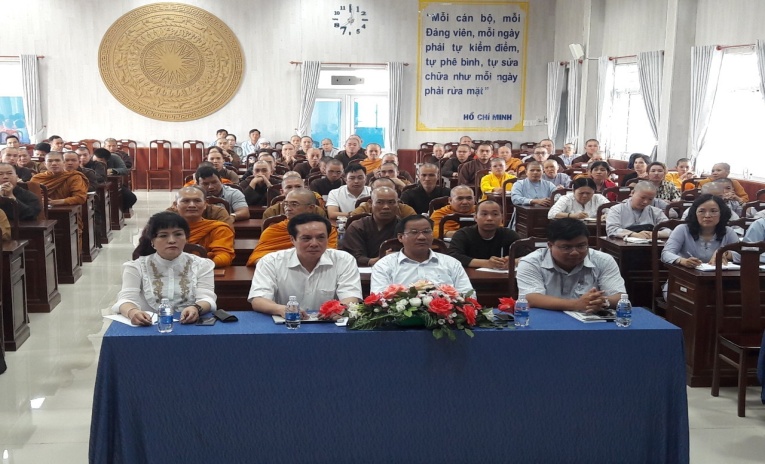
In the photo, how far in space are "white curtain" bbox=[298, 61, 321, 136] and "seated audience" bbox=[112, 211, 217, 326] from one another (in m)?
12.1

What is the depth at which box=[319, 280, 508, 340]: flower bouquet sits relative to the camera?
312cm

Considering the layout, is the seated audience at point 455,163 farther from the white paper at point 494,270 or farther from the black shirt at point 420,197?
the white paper at point 494,270

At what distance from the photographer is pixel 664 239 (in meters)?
6.18

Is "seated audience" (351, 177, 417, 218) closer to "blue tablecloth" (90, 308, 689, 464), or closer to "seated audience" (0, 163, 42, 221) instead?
"seated audience" (0, 163, 42, 221)

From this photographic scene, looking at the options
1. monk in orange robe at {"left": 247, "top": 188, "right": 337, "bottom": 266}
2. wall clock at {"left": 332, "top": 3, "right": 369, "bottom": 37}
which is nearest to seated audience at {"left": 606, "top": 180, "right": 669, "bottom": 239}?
monk in orange robe at {"left": 247, "top": 188, "right": 337, "bottom": 266}

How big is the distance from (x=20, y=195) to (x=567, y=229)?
4.51m

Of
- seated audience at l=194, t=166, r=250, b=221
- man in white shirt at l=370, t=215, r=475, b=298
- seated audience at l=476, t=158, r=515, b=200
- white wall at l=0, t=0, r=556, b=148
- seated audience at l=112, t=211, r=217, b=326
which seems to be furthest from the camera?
white wall at l=0, t=0, r=556, b=148

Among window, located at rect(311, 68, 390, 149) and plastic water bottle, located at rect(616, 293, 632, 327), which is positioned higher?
window, located at rect(311, 68, 390, 149)

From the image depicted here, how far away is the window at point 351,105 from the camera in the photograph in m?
16.1

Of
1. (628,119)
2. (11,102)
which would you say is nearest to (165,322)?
(628,119)

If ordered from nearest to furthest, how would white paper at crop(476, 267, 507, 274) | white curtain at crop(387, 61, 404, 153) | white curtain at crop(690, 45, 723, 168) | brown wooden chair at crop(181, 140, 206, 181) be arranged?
white paper at crop(476, 267, 507, 274)
white curtain at crop(690, 45, 723, 168)
brown wooden chair at crop(181, 140, 206, 181)
white curtain at crop(387, 61, 404, 153)

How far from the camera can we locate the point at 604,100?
14.1 metres

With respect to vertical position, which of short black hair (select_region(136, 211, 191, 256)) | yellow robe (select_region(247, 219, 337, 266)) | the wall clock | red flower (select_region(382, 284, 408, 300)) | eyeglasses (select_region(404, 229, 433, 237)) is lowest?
yellow robe (select_region(247, 219, 337, 266))

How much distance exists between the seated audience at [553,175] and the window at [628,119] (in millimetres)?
3272
